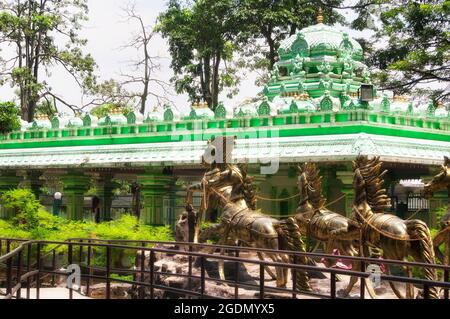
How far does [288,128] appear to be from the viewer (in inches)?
695

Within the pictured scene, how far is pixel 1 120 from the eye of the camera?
1550 centimetres

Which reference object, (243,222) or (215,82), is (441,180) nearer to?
(243,222)

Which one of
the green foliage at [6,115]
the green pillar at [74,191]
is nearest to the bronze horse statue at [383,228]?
the green foliage at [6,115]

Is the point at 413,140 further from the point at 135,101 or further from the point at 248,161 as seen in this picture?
the point at 135,101

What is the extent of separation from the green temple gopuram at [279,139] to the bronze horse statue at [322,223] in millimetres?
2693

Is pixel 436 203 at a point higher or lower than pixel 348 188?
lower

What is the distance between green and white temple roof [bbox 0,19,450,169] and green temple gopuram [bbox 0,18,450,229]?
0.10ft

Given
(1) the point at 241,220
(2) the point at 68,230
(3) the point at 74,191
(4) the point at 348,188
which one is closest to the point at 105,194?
(3) the point at 74,191

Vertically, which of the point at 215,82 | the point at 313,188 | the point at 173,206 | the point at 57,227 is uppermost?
the point at 215,82

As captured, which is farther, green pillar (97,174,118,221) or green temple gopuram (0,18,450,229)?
green pillar (97,174,118,221)

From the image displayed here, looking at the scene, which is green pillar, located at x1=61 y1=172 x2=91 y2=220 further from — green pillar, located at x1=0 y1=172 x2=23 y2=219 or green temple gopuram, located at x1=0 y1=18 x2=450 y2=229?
green pillar, located at x1=0 y1=172 x2=23 y2=219

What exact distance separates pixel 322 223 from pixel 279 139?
5.10m

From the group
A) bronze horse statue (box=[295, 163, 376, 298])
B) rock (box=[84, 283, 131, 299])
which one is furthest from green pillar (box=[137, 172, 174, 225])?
bronze horse statue (box=[295, 163, 376, 298])

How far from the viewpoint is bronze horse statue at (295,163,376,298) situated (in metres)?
12.2
